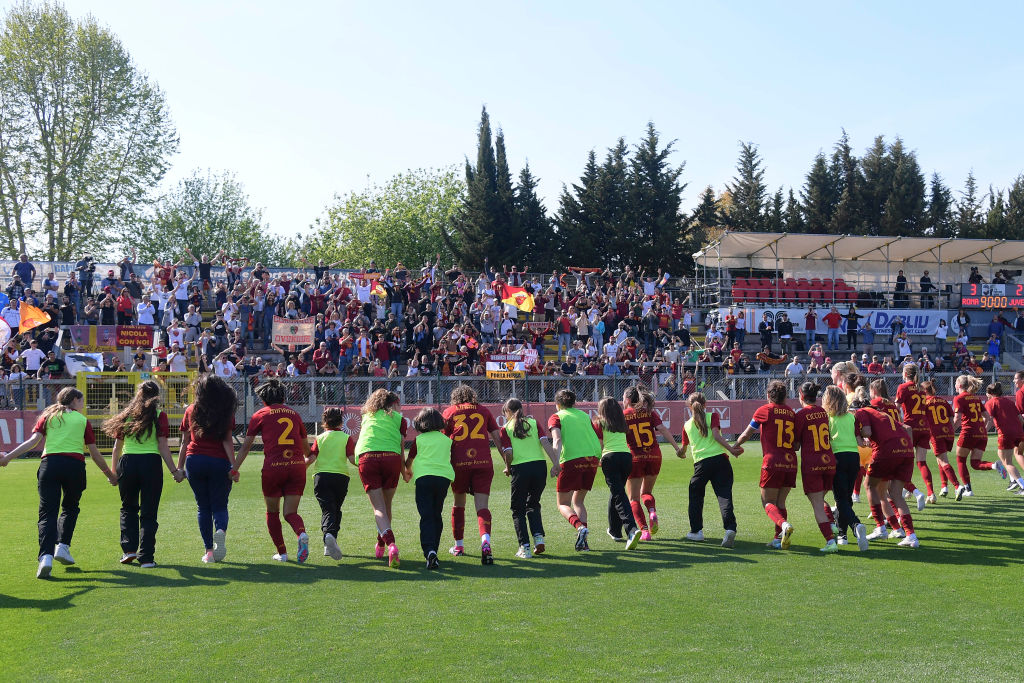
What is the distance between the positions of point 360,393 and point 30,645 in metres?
16.9

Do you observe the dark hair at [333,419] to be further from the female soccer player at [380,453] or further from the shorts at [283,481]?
the shorts at [283,481]

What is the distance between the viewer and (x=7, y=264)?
3019 cm

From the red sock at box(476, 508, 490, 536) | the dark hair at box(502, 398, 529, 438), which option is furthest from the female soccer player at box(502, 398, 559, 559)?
the red sock at box(476, 508, 490, 536)

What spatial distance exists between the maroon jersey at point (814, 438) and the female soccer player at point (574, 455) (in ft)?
6.93

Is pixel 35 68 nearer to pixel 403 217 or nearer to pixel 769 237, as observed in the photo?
pixel 403 217

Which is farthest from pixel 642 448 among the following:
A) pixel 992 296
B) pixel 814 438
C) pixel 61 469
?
pixel 992 296

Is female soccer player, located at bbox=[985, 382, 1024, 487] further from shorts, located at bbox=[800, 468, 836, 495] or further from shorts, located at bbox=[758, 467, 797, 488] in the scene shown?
shorts, located at bbox=[758, 467, 797, 488]

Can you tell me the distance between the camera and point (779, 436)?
9734 mm

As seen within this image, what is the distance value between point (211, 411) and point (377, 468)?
5.47 ft

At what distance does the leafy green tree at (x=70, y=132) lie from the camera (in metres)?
44.9

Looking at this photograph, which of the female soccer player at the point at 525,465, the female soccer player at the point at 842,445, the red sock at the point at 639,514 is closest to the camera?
the female soccer player at the point at 525,465

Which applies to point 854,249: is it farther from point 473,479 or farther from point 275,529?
point 275,529

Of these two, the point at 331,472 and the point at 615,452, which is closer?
the point at 331,472

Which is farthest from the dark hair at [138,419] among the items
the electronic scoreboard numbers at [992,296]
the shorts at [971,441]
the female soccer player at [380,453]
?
the electronic scoreboard numbers at [992,296]
